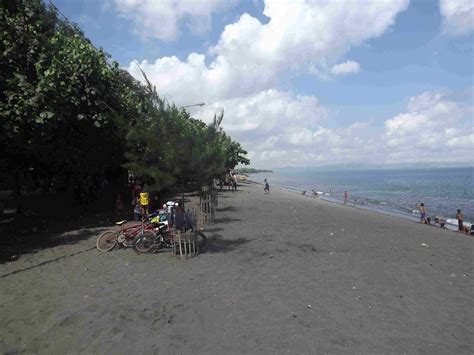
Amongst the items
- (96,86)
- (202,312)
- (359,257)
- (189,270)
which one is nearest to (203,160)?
(189,270)

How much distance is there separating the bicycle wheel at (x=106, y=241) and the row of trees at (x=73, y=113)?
8.40ft

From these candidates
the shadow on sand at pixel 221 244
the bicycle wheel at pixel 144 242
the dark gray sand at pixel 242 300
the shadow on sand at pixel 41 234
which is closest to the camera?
the dark gray sand at pixel 242 300

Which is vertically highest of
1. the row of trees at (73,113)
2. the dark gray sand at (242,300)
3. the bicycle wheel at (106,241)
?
the row of trees at (73,113)

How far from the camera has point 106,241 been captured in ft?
43.0

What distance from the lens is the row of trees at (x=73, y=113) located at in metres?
11.6

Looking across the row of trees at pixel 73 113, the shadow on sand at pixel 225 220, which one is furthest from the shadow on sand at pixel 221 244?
the shadow on sand at pixel 225 220

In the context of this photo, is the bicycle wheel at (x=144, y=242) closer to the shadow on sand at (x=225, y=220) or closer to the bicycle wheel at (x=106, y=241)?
the bicycle wheel at (x=106, y=241)

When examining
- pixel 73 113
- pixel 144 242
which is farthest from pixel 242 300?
pixel 73 113

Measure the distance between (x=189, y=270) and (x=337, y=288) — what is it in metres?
4.31

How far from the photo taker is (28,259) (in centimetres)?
1215

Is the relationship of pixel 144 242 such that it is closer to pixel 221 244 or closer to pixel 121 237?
pixel 121 237

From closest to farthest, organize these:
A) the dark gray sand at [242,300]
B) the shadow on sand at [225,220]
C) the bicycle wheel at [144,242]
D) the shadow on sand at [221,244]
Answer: the dark gray sand at [242,300]
the bicycle wheel at [144,242]
the shadow on sand at [221,244]
the shadow on sand at [225,220]

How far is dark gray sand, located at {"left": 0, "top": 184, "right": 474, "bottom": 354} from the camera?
20.4 ft

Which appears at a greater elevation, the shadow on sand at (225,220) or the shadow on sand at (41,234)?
the shadow on sand at (41,234)
